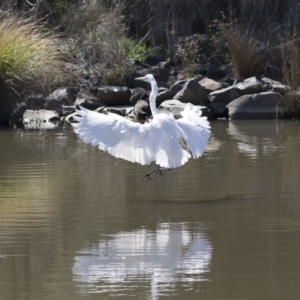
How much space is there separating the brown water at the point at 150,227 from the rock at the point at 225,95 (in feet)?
19.4

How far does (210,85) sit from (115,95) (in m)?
2.18

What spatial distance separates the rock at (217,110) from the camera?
18.2m

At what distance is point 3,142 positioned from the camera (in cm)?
1402

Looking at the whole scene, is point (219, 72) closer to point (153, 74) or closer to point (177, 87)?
point (153, 74)

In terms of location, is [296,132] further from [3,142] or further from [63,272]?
[63,272]

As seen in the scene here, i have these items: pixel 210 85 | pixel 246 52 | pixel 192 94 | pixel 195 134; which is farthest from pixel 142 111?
pixel 195 134

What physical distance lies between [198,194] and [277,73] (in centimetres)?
1198

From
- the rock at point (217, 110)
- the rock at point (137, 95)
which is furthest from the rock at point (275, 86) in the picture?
the rock at point (137, 95)

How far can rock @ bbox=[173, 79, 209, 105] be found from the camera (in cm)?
1812

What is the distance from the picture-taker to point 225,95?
1834cm

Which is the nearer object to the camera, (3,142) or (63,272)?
(63,272)

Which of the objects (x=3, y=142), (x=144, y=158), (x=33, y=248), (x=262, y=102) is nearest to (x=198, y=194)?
(x=144, y=158)

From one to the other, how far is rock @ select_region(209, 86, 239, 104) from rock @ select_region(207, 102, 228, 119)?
0.63 ft

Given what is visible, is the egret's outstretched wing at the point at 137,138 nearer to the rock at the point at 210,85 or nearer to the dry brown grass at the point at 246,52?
the rock at the point at 210,85
